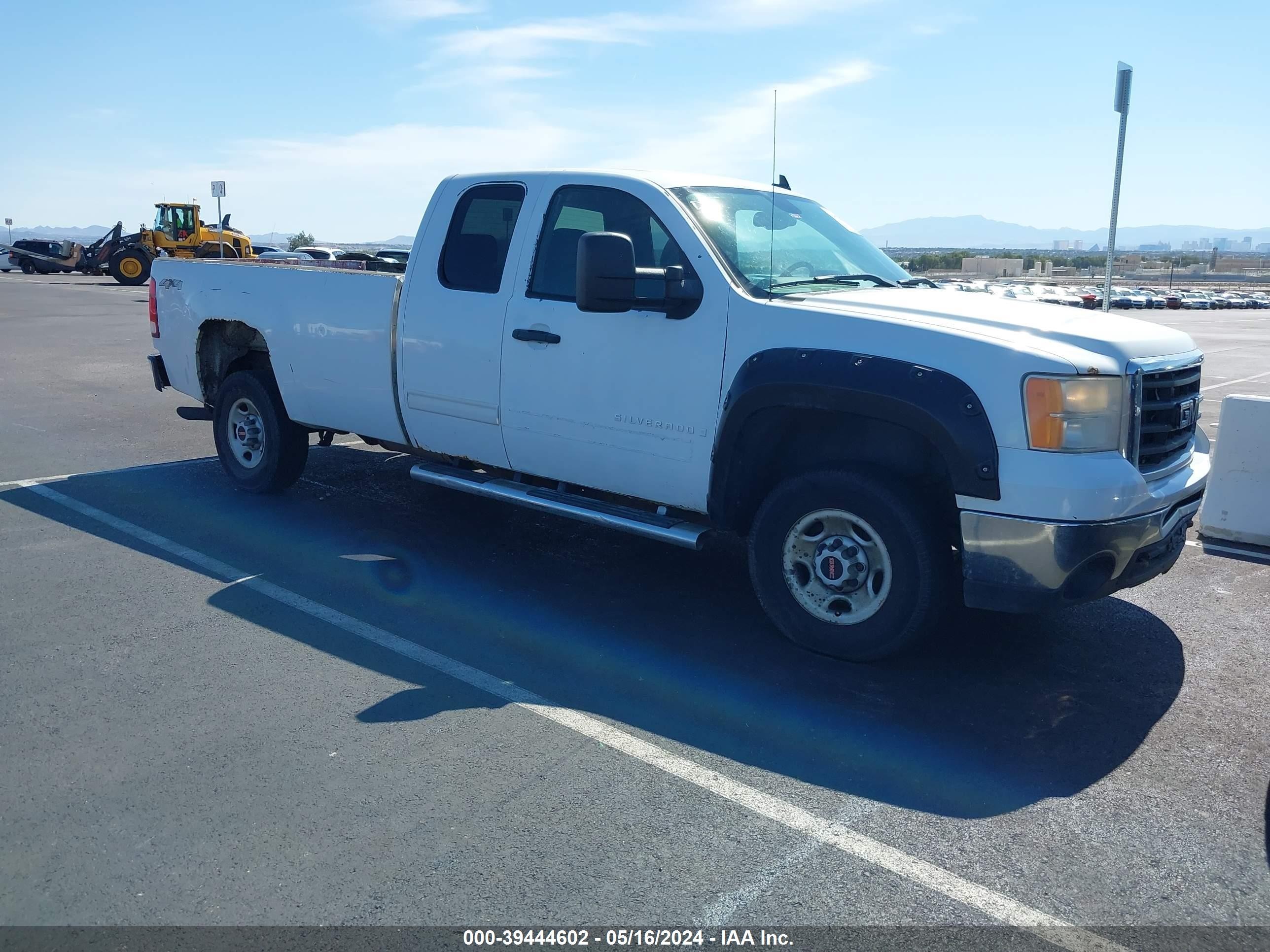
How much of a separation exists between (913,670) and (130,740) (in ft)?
10.5

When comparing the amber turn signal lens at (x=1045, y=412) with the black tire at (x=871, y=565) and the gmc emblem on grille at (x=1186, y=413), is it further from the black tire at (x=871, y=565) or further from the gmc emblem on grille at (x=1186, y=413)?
the gmc emblem on grille at (x=1186, y=413)

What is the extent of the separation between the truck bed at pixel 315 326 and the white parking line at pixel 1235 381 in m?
12.9

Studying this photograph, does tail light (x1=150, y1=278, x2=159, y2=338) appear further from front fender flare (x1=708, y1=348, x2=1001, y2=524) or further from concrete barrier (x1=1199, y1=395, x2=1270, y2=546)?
concrete barrier (x1=1199, y1=395, x2=1270, y2=546)

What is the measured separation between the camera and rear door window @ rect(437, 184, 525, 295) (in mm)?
6137

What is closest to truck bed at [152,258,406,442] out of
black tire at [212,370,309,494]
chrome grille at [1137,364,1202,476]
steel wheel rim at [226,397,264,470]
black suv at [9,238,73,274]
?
black tire at [212,370,309,494]

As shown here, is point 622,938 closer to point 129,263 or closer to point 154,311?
point 154,311

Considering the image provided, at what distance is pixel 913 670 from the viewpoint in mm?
4902

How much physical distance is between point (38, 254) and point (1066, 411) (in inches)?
2080

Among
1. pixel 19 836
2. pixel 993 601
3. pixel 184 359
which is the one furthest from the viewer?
pixel 184 359

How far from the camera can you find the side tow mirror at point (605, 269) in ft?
16.1

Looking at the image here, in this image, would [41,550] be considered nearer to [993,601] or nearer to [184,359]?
[184,359]

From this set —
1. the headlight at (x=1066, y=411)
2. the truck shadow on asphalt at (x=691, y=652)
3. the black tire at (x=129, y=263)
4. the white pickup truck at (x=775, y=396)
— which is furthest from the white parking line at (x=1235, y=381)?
the black tire at (x=129, y=263)

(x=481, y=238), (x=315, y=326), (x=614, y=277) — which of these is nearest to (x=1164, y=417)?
(x=614, y=277)

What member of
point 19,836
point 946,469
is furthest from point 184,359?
point 946,469
